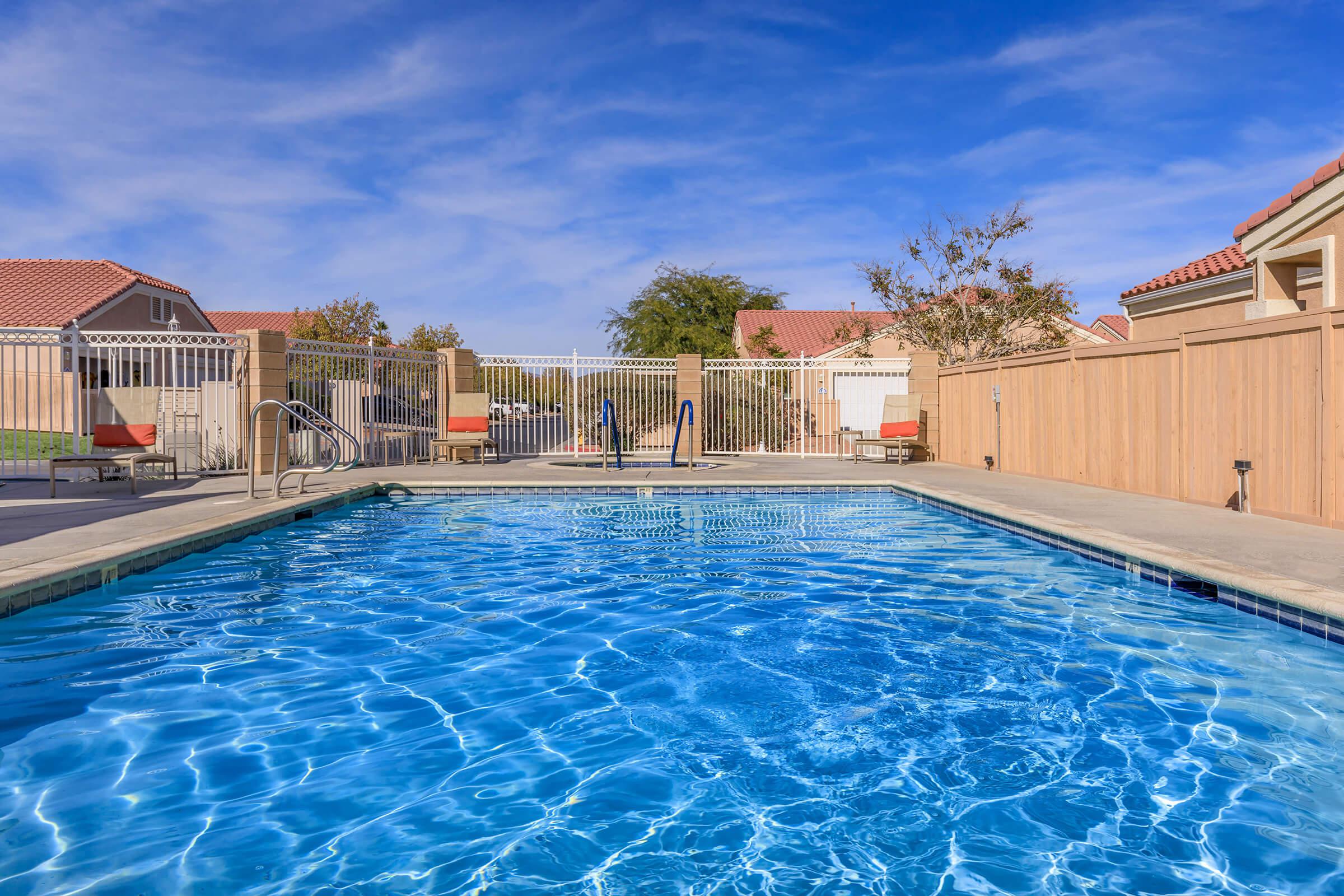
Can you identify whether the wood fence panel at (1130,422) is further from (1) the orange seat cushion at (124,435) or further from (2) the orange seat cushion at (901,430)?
(1) the orange seat cushion at (124,435)

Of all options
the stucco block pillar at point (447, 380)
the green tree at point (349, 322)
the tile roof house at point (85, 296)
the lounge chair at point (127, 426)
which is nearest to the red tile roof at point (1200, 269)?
the stucco block pillar at point (447, 380)

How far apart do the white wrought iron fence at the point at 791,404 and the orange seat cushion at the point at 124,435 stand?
412 inches

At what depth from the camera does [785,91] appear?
18938 millimetres

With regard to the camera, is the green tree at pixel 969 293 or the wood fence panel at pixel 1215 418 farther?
the green tree at pixel 969 293

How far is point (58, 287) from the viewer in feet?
87.9

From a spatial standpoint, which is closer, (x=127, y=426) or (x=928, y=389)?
(x=127, y=426)

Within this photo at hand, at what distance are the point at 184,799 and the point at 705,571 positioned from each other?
13.7ft

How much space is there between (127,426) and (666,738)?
10.1 metres

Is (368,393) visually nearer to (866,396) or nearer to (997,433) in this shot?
(997,433)

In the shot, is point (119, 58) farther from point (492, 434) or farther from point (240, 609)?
point (240, 609)

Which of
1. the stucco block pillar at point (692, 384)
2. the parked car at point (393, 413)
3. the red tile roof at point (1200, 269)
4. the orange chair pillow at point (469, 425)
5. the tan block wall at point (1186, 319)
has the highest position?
the red tile roof at point (1200, 269)

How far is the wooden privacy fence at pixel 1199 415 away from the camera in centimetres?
654

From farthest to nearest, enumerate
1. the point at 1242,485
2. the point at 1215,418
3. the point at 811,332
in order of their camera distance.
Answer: the point at 811,332 < the point at 1215,418 < the point at 1242,485

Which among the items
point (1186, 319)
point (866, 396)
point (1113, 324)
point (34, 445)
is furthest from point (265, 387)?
point (1113, 324)
